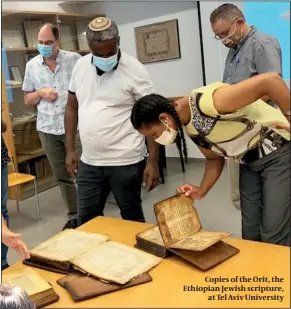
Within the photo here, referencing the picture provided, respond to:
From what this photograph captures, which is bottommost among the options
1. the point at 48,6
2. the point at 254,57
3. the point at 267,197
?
the point at 267,197

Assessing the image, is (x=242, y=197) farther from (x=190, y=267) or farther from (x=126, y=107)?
(x=126, y=107)

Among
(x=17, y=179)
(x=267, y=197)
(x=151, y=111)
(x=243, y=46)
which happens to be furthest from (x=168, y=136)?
(x=17, y=179)

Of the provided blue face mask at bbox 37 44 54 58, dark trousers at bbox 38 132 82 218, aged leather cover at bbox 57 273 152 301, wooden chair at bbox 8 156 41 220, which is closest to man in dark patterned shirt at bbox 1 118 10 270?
wooden chair at bbox 8 156 41 220

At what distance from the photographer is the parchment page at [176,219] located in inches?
46.6

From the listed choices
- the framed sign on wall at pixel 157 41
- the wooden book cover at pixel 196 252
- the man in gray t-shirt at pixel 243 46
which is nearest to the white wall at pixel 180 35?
the framed sign on wall at pixel 157 41

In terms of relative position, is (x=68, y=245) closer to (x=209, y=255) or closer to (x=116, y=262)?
(x=116, y=262)

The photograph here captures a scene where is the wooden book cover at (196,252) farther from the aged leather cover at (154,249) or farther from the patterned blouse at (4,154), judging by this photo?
the patterned blouse at (4,154)

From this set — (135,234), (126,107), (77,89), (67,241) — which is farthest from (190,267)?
(77,89)

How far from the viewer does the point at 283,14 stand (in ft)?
4.65

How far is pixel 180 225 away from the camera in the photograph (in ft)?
3.98

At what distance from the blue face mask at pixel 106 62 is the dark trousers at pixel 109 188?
42 cm

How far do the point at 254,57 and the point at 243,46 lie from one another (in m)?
0.07

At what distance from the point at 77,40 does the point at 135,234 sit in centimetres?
92

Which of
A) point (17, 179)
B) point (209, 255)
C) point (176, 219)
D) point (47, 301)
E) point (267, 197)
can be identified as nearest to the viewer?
point (47, 301)
